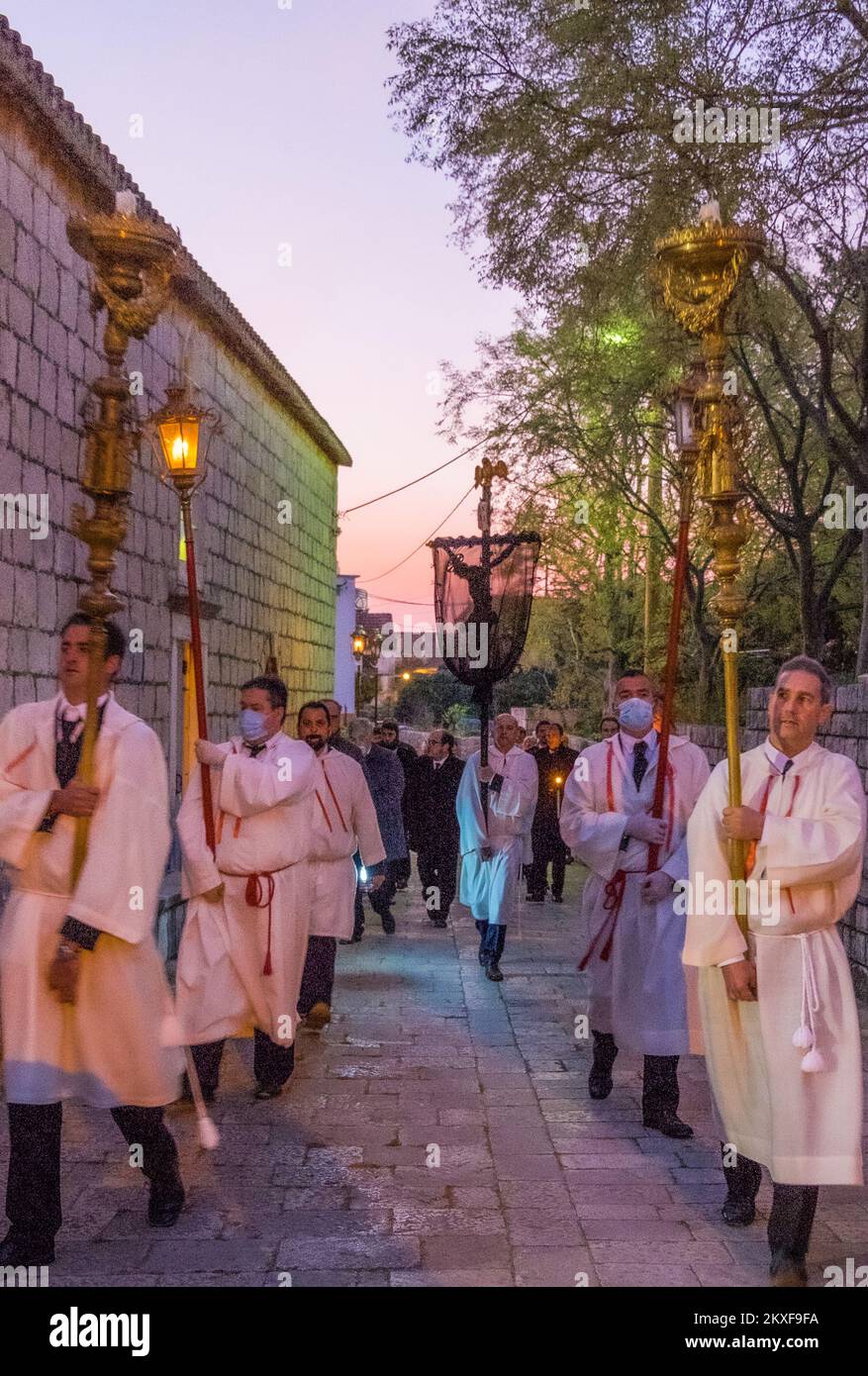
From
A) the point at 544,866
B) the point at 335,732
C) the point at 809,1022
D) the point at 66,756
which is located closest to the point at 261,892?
the point at 66,756

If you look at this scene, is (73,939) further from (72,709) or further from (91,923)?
(72,709)

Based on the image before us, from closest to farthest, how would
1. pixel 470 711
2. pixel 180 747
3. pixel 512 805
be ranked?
pixel 512 805
pixel 180 747
pixel 470 711

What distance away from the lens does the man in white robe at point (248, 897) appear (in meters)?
6.64

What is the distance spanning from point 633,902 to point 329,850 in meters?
2.48

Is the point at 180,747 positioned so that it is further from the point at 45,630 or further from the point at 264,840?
the point at 264,840

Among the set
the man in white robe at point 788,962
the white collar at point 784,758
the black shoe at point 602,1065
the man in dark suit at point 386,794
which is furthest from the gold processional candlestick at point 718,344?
the man in dark suit at point 386,794

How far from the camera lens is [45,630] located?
29.0 feet

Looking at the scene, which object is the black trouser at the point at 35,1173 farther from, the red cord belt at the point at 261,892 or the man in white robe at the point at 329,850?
the man in white robe at the point at 329,850

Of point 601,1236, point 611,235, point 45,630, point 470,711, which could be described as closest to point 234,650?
point 611,235

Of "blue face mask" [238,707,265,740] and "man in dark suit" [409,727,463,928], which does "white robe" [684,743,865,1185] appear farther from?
"man in dark suit" [409,727,463,928]

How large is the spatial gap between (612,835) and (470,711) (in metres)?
47.2

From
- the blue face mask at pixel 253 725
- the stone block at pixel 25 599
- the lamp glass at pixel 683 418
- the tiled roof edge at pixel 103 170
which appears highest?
the tiled roof edge at pixel 103 170

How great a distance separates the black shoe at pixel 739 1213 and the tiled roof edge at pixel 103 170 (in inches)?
221

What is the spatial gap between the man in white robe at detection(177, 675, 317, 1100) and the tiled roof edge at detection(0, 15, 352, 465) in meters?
2.97
